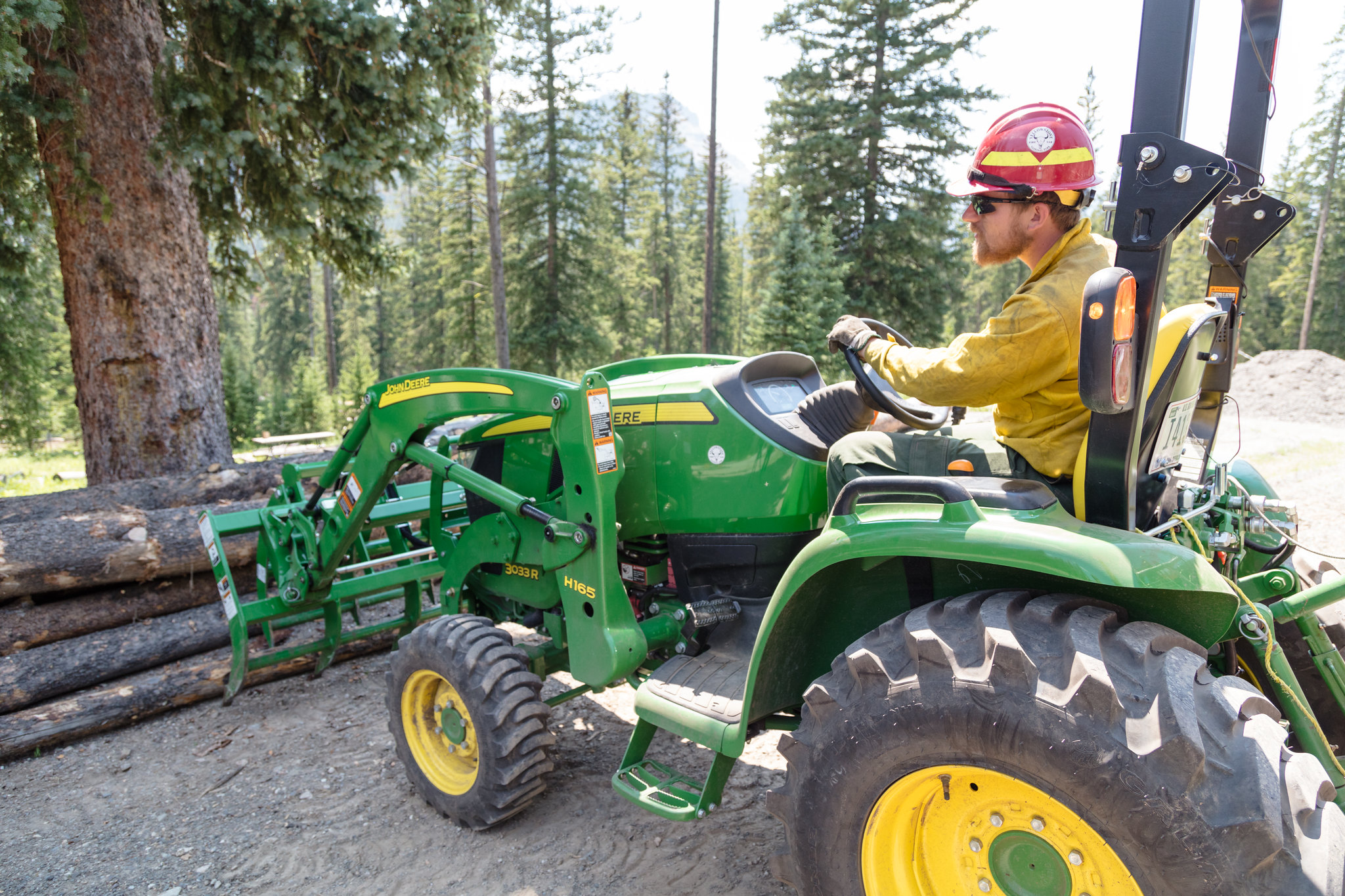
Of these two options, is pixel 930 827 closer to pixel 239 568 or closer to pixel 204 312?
pixel 239 568

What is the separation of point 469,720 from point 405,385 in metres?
1.52

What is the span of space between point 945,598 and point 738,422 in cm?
111

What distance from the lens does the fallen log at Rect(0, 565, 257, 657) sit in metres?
4.75

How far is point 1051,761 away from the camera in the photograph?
1778 millimetres

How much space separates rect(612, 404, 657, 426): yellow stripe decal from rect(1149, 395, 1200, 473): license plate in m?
1.79

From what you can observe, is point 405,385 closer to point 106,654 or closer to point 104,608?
point 106,654

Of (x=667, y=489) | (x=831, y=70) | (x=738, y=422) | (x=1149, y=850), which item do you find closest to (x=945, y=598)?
(x=1149, y=850)

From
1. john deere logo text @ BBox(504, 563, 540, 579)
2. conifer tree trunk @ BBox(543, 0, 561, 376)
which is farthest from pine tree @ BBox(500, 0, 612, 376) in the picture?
john deere logo text @ BBox(504, 563, 540, 579)

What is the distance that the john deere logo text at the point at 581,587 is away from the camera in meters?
3.22

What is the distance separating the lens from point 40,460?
25.9 meters

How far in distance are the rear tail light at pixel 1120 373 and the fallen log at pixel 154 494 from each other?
505 cm

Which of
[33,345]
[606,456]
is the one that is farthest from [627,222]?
[606,456]

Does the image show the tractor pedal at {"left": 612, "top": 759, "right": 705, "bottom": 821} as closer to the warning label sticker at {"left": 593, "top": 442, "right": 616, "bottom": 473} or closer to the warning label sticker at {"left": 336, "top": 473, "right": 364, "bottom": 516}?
the warning label sticker at {"left": 593, "top": 442, "right": 616, "bottom": 473}

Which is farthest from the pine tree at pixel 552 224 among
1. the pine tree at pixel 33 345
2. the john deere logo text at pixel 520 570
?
the john deere logo text at pixel 520 570
